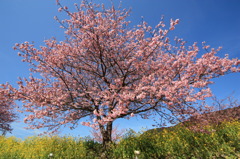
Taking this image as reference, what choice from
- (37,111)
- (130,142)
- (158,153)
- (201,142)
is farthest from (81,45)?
(201,142)

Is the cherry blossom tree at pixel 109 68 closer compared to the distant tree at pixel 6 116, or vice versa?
the cherry blossom tree at pixel 109 68

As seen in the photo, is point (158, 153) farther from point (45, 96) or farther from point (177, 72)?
point (45, 96)

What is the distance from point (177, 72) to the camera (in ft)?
25.6

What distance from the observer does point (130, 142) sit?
350 inches

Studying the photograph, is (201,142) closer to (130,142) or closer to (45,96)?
(130,142)

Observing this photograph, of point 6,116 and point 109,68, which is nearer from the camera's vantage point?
point 109,68

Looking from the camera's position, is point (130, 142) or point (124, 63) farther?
point (124, 63)

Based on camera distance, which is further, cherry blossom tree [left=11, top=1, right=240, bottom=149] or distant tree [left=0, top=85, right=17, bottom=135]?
distant tree [left=0, top=85, right=17, bottom=135]

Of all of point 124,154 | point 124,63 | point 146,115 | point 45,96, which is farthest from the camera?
point 146,115

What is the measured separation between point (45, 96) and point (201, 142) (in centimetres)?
788

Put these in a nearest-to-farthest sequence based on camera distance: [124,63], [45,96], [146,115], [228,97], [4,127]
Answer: [45,96] → [124,63] → [146,115] → [228,97] → [4,127]

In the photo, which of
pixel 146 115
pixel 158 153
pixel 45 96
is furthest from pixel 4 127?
pixel 158 153

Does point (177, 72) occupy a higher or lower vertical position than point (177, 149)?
higher

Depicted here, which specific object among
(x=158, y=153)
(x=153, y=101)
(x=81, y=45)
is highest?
(x=81, y=45)
